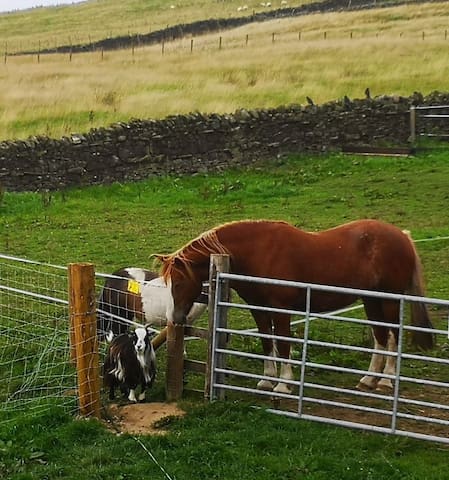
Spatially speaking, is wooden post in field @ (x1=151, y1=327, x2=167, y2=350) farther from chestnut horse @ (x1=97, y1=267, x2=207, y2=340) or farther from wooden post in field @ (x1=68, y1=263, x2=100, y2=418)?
wooden post in field @ (x1=68, y1=263, x2=100, y2=418)

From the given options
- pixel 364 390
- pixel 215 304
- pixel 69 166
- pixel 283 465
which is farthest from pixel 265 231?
pixel 69 166

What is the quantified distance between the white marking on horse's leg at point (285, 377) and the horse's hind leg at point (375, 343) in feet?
2.25

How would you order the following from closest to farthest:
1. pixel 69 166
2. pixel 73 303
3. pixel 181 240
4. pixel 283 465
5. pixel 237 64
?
pixel 283 465 → pixel 73 303 → pixel 181 240 → pixel 69 166 → pixel 237 64

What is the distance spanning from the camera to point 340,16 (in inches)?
2208

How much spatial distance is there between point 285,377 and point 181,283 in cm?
127

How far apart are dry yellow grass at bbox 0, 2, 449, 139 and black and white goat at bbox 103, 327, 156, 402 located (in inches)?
609

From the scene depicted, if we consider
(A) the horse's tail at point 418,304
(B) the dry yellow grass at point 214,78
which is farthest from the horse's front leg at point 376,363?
(B) the dry yellow grass at point 214,78

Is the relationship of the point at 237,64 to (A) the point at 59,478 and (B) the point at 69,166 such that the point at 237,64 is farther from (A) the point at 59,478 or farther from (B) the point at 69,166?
(A) the point at 59,478

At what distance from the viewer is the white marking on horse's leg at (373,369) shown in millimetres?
8203

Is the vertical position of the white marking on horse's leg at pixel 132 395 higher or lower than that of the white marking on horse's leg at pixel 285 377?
lower

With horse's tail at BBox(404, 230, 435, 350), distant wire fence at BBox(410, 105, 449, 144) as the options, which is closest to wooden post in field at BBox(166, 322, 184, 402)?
horse's tail at BBox(404, 230, 435, 350)

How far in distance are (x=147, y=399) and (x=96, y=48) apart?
51.3 m

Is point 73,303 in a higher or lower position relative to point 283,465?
higher

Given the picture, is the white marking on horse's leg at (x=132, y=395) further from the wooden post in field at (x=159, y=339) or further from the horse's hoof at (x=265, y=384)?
the horse's hoof at (x=265, y=384)
